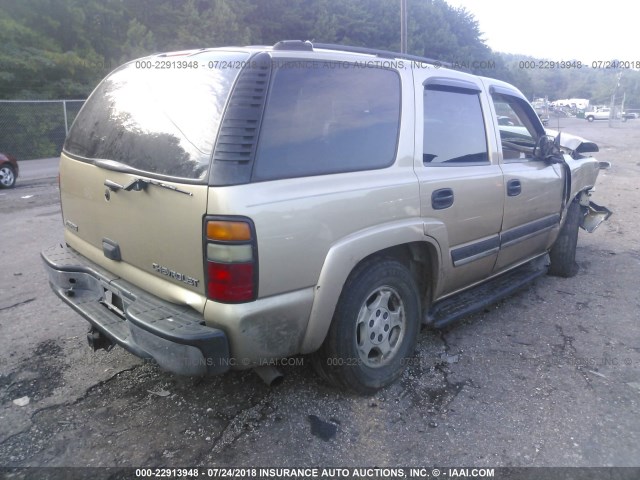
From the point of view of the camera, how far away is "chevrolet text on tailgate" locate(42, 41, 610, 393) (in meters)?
2.31

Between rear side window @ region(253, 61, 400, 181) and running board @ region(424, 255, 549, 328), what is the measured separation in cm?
118

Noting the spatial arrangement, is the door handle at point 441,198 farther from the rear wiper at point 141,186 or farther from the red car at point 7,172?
the red car at point 7,172

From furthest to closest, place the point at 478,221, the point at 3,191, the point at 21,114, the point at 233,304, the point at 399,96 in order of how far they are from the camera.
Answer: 1. the point at 21,114
2. the point at 3,191
3. the point at 478,221
4. the point at 399,96
5. the point at 233,304

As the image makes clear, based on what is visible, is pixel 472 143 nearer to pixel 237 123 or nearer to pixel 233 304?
pixel 237 123

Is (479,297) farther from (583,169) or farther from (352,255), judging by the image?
(583,169)

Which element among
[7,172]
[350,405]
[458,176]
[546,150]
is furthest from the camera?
[7,172]

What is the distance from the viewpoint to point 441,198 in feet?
10.4

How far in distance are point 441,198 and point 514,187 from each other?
994 mm

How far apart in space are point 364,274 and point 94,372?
1852 millimetres

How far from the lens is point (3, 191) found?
10781 mm

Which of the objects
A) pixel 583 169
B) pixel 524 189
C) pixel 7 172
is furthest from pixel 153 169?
pixel 7 172

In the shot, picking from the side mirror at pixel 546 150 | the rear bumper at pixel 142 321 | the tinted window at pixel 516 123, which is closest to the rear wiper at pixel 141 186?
the rear bumper at pixel 142 321

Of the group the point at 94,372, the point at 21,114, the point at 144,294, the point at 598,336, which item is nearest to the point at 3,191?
the point at 21,114

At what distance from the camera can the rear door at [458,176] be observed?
10.3ft
